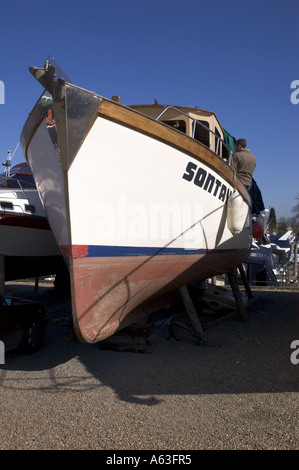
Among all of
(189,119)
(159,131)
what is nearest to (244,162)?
(189,119)

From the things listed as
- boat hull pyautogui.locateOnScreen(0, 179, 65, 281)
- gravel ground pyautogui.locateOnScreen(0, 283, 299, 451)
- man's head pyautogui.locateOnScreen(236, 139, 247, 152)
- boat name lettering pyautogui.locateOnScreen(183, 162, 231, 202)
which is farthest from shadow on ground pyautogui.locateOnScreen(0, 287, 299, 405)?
man's head pyautogui.locateOnScreen(236, 139, 247, 152)

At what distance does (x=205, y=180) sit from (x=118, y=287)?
2.02m

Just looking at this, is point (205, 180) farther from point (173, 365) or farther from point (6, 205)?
point (6, 205)

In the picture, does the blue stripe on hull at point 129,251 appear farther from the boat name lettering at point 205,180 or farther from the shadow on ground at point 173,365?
the shadow on ground at point 173,365

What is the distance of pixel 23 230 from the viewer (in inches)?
305

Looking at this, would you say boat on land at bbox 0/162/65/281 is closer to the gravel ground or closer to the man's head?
the gravel ground

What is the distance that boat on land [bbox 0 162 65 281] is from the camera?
24.5 ft

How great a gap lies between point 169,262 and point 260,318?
379 cm

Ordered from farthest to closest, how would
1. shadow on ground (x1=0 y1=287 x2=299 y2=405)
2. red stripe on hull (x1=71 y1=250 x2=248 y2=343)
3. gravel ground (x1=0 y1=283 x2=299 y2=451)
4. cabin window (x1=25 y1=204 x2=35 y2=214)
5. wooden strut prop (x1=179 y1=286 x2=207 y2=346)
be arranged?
1. cabin window (x1=25 y1=204 x2=35 y2=214)
2. wooden strut prop (x1=179 y1=286 x2=207 y2=346)
3. red stripe on hull (x1=71 y1=250 x2=248 y2=343)
4. shadow on ground (x1=0 y1=287 x2=299 y2=405)
5. gravel ground (x1=0 y1=283 x2=299 y2=451)

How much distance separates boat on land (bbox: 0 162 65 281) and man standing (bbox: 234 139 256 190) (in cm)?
416

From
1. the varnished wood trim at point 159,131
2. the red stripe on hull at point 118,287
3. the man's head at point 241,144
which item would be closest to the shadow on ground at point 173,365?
the red stripe on hull at point 118,287

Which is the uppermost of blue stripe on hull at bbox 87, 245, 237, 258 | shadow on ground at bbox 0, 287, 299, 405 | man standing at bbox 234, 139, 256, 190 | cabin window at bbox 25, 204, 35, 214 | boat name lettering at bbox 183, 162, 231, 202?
man standing at bbox 234, 139, 256, 190

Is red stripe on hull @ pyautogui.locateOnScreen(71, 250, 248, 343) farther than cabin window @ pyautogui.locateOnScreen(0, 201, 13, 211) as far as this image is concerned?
No

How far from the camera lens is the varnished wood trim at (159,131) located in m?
4.18
